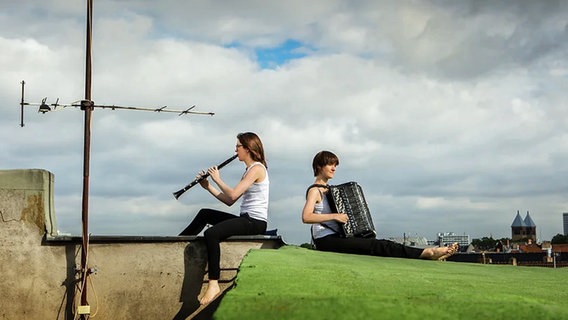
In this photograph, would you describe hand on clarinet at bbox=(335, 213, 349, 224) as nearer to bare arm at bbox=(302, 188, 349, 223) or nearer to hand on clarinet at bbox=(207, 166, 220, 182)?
bare arm at bbox=(302, 188, 349, 223)

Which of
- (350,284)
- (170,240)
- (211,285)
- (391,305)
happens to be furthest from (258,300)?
(170,240)

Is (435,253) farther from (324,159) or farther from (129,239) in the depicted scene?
(129,239)

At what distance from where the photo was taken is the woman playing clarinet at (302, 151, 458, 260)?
452 inches

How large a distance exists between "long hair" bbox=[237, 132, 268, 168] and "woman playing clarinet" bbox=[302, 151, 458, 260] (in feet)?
3.53

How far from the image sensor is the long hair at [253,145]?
1070 cm

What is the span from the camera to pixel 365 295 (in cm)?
629

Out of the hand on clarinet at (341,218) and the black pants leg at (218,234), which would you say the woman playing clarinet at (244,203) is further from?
the hand on clarinet at (341,218)

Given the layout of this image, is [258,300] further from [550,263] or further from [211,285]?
[550,263]

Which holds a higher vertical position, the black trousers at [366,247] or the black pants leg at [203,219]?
the black pants leg at [203,219]

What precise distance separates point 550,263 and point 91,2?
135 metres

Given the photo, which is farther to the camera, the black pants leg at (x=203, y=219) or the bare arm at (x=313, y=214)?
the bare arm at (x=313, y=214)

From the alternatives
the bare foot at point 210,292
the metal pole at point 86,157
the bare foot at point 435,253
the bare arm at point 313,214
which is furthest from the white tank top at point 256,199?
the bare foot at point 435,253

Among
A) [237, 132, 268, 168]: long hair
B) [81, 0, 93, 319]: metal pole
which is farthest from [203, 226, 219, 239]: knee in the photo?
[81, 0, 93, 319]: metal pole

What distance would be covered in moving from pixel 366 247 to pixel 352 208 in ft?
1.88
